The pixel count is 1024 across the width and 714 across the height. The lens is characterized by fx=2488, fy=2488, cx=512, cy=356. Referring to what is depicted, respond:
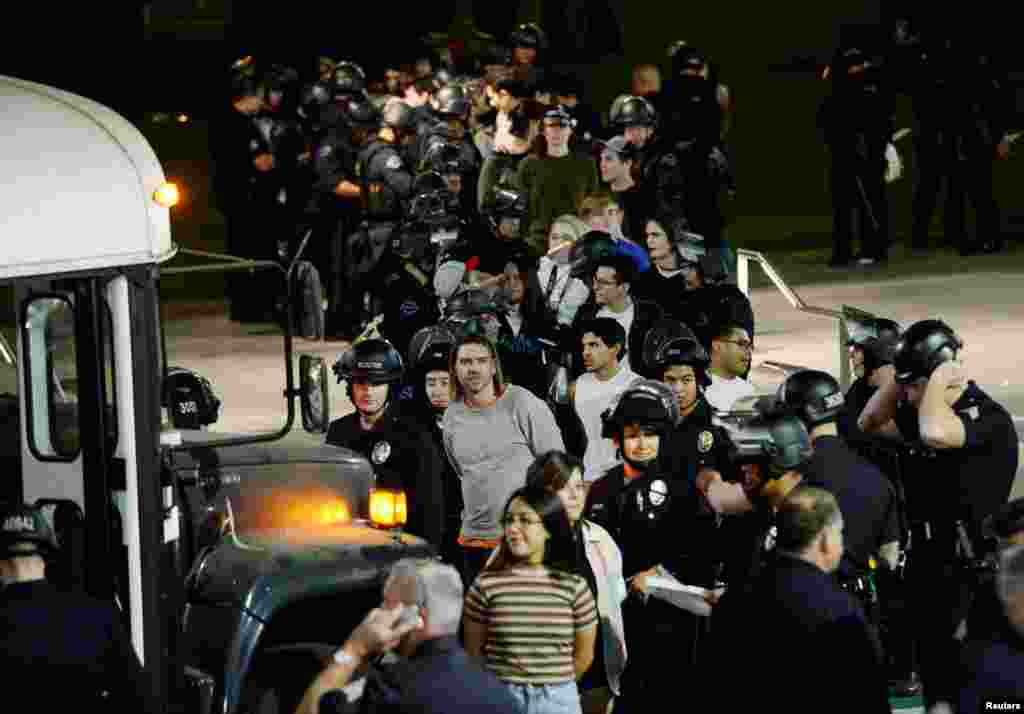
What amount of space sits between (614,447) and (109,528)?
157 inches

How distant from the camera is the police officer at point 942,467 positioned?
32.8 feet

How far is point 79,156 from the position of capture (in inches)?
310

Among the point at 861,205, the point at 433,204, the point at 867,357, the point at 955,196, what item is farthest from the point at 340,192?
the point at 867,357

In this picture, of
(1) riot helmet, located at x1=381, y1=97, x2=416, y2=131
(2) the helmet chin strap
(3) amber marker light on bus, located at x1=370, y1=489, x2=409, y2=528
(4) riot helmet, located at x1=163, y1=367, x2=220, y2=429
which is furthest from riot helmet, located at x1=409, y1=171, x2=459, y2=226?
(3) amber marker light on bus, located at x1=370, y1=489, x2=409, y2=528

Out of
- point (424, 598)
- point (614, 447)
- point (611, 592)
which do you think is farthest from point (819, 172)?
point (424, 598)

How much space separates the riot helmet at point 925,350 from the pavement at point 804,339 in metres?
4.81

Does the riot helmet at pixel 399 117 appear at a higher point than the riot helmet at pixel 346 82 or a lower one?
lower

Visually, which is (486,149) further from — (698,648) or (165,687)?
(165,687)

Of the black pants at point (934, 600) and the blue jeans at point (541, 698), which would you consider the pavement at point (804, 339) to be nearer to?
the black pants at point (934, 600)

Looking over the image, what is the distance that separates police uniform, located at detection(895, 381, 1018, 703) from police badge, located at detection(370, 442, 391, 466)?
2.14 m

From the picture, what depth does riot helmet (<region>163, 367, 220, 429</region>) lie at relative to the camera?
8461mm

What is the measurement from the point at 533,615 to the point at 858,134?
14.3 m

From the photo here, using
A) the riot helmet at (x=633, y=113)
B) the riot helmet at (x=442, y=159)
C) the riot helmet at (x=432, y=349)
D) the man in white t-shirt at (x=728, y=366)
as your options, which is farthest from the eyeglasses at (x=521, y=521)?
the riot helmet at (x=633, y=113)

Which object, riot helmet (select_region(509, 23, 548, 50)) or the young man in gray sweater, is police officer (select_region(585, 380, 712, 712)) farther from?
riot helmet (select_region(509, 23, 548, 50))
